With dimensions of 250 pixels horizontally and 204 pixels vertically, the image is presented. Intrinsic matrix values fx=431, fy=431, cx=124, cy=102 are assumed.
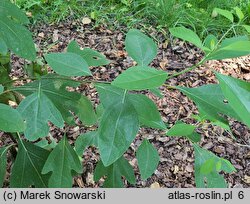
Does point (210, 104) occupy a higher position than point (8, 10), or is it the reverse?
point (8, 10)

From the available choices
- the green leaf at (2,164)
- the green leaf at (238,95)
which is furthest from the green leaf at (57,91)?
the green leaf at (238,95)

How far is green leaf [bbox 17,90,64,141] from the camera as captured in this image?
3.70ft

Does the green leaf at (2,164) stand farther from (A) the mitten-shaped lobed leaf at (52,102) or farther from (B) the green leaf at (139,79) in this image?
(B) the green leaf at (139,79)

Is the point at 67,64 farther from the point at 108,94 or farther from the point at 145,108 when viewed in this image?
the point at 145,108

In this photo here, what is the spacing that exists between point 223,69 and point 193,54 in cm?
26

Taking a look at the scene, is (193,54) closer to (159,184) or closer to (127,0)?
(127,0)

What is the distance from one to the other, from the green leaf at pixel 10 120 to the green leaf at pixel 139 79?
0.95ft

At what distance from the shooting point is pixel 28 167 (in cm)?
152

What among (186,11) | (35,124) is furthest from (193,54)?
(35,124)

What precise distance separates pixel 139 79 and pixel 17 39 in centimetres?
43

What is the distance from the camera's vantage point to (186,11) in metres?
3.52

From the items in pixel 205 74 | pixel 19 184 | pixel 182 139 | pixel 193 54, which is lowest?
pixel 19 184

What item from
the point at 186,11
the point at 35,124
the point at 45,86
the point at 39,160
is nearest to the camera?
the point at 35,124

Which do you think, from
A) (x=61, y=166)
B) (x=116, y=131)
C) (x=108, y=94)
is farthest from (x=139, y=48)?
(x=61, y=166)
